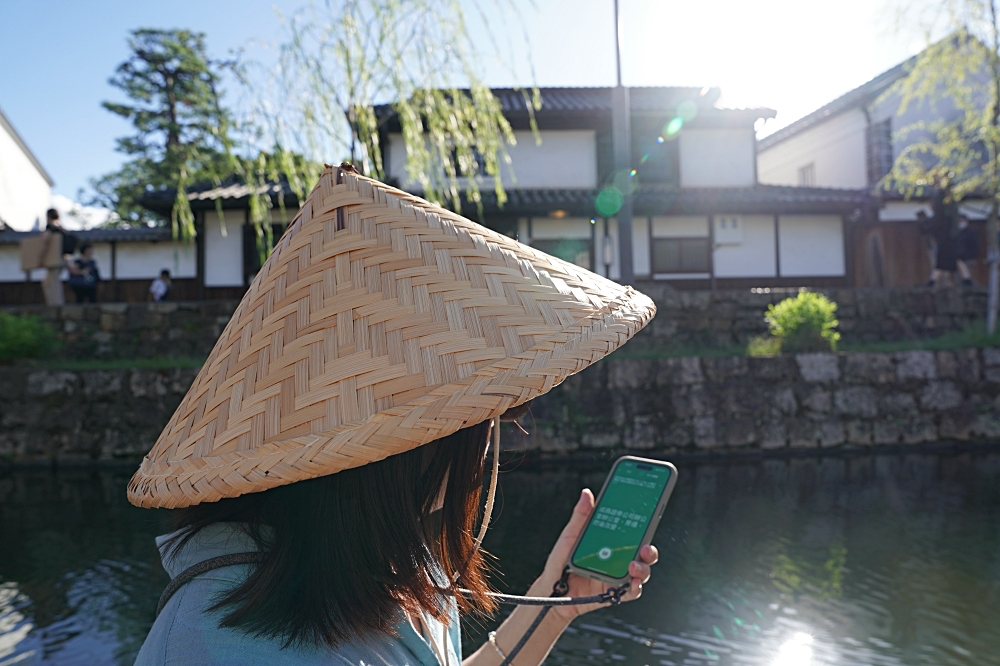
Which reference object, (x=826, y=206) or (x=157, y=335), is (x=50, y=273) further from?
(x=826, y=206)

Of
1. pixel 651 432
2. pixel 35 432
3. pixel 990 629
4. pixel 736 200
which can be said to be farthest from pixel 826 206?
pixel 35 432

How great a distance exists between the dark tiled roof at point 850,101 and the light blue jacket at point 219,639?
18.2 metres

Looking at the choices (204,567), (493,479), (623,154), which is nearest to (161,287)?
(623,154)

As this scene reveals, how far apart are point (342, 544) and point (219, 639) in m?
0.17

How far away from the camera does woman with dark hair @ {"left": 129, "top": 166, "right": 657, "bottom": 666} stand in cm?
81

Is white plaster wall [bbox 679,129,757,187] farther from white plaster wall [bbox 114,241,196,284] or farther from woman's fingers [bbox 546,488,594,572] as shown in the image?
woman's fingers [bbox 546,488,594,572]

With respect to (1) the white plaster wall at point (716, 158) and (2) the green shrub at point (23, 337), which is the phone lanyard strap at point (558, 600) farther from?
(1) the white plaster wall at point (716, 158)

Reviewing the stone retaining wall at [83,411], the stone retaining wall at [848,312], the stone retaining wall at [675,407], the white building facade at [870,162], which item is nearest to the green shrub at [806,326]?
the stone retaining wall at [675,407]

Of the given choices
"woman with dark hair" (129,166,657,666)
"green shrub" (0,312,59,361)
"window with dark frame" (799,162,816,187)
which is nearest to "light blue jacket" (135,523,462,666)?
"woman with dark hair" (129,166,657,666)

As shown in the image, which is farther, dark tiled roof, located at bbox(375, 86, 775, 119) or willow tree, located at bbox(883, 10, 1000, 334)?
dark tiled roof, located at bbox(375, 86, 775, 119)

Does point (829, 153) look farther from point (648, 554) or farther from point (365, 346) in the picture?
point (365, 346)

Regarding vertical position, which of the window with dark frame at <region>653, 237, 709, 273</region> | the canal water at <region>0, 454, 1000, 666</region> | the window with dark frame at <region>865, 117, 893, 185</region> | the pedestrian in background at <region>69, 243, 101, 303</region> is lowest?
the canal water at <region>0, 454, 1000, 666</region>

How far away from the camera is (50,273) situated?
1045cm

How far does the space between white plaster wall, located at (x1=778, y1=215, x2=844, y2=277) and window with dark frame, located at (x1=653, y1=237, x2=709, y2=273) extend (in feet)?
5.46
